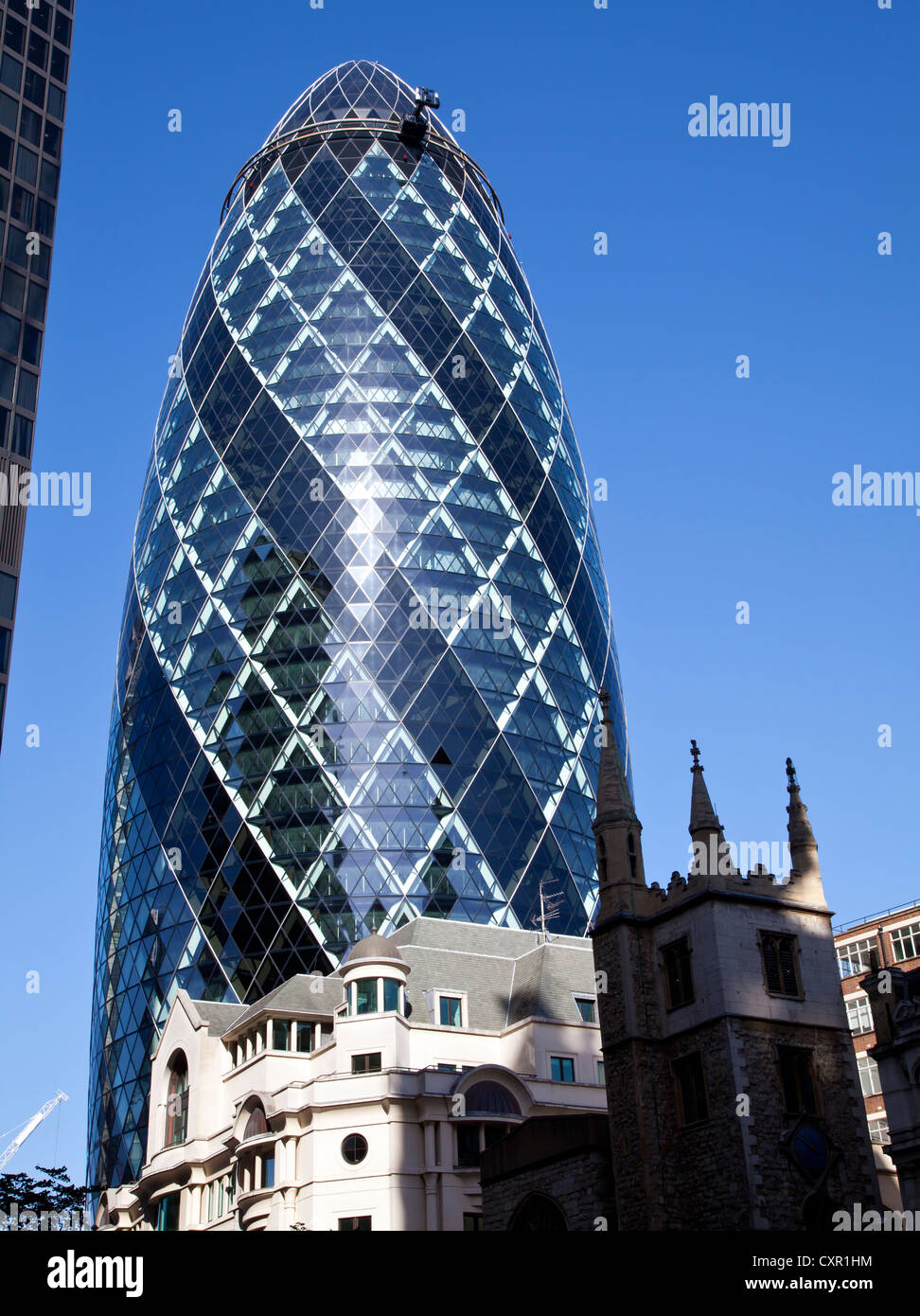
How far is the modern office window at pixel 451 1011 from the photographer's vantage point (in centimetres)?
4338

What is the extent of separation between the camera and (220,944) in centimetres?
5512

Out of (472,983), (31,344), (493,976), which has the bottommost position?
(472,983)

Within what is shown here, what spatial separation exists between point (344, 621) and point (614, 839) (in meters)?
26.6

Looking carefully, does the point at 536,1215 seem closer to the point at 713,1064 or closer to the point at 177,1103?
the point at 713,1064

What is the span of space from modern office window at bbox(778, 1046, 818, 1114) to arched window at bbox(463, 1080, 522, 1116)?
1119 cm

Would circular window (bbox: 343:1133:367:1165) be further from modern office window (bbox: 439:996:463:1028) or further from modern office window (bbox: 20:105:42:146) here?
modern office window (bbox: 20:105:42:146)

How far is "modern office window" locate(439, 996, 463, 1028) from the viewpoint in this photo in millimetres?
43375

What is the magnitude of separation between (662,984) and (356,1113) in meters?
11.4

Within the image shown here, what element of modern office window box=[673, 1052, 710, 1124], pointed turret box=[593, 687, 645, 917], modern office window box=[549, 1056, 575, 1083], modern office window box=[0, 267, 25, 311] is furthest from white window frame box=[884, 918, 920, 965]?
modern office window box=[0, 267, 25, 311]

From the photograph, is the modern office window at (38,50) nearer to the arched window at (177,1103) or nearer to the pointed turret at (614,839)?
the pointed turret at (614,839)

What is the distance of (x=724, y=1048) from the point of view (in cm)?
2997

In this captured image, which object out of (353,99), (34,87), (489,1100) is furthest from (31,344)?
(353,99)
